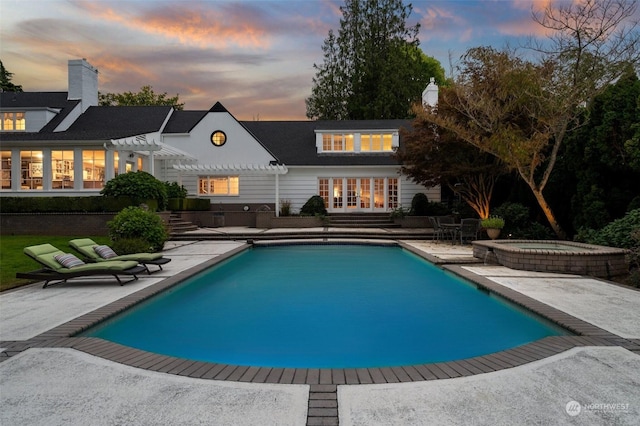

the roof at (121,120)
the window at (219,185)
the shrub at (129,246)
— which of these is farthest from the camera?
the window at (219,185)

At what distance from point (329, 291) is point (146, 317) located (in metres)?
3.83

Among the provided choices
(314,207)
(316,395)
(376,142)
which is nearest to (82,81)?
(314,207)

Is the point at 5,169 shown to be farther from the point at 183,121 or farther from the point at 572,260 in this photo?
the point at 572,260

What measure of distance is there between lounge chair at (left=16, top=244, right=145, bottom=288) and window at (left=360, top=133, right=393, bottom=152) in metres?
18.7

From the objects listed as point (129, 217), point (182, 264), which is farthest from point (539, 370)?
point (129, 217)

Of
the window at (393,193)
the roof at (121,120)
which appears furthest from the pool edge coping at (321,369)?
the roof at (121,120)

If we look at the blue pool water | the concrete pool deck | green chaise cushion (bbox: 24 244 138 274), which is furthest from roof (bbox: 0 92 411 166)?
the concrete pool deck

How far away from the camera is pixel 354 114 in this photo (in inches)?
1592

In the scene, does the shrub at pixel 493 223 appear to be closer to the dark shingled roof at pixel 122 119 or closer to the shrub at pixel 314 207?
the shrub at pixel 314 207

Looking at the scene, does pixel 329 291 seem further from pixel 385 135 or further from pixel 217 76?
pixel 217 76

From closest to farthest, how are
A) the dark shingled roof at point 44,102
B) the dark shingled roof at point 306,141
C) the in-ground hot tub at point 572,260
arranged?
1. the in-ground hot tub at point 572,260
2. the dark shingled roof at point 44,102
3. the dark shingled roof at point 306,141

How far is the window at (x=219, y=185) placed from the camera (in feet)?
80.1

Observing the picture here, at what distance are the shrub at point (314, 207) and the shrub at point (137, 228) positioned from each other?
33.7 feet


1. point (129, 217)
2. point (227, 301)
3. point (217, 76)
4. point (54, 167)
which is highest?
point (217, 76)
